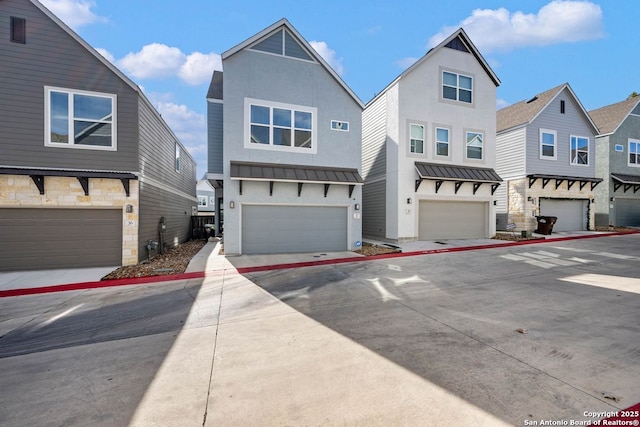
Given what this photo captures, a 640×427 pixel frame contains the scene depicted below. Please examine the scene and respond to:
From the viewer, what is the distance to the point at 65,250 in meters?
9.07

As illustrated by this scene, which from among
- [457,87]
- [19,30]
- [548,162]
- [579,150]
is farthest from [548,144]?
[19,30]

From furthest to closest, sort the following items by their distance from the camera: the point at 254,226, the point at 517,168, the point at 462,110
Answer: the point at 517,168 < the point at 462,110 < the point at 254,226

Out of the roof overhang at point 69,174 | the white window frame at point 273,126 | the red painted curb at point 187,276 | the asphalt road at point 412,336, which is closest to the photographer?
the asphalt road at point 412,336

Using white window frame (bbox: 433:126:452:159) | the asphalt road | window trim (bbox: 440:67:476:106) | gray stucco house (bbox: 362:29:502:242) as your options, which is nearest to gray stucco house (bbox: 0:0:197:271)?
the asphalt road

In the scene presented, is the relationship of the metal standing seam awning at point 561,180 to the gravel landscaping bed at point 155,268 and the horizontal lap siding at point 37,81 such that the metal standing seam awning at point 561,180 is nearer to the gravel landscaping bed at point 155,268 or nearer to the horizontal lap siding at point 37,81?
the gravel landscaping bed at point 155,268

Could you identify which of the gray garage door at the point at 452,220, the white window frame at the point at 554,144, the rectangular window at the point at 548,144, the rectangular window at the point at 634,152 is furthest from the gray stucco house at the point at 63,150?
the rectangular window at the point at 634,152

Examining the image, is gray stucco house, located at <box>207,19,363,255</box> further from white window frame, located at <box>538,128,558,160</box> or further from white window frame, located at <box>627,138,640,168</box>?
white window frame, located at <box>627,138,640,168</box>

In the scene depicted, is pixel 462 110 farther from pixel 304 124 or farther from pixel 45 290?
pixel 45 290

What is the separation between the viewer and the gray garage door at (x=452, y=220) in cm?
1443

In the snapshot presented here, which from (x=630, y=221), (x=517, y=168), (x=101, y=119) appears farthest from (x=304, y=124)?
(x=630, y=221)

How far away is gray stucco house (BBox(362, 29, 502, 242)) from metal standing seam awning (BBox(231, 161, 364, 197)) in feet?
10.1

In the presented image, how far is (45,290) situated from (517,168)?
70.1 feet

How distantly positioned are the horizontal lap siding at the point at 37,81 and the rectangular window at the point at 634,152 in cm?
3089

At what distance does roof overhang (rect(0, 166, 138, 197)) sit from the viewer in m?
8.52
